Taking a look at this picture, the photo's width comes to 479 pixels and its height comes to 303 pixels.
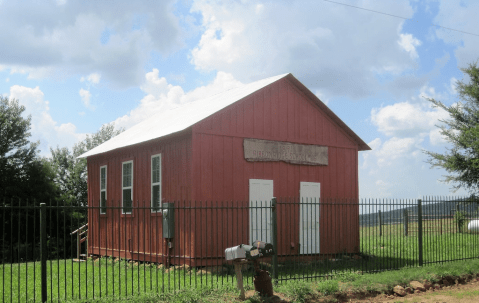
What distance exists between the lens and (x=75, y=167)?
56.0 m

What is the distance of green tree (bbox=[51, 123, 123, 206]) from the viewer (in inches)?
2167

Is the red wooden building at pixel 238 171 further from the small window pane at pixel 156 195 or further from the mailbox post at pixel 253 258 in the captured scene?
the mailbox post at pixel 253 258

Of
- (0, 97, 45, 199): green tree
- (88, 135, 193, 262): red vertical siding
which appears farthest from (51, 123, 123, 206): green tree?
(88, 135, 193, 262): red vertical siding

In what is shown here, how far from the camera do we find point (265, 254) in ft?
33.8

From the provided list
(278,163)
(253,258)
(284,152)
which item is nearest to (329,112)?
(284,152)

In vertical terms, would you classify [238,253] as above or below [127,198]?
below

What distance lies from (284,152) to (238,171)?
213 centimetres

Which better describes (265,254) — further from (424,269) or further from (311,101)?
(311,101)

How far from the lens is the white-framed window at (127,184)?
1891cm

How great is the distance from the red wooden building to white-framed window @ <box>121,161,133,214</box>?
0.04 metres

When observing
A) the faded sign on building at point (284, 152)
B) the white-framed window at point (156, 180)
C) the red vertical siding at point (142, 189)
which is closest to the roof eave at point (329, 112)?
the faded sign on building at point (284, 152)

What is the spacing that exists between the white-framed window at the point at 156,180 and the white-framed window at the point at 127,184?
61.5 inches

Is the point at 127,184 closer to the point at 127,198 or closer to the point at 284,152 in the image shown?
the point at 127,198

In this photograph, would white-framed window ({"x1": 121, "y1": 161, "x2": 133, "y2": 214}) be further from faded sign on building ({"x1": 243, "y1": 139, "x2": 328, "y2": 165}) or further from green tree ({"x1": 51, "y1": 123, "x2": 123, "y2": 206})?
green tree ({"x1": 51, "y1": 123, "x2": 123, "y2": 206})
